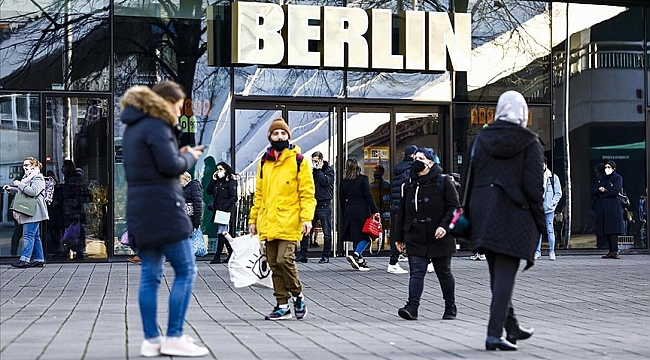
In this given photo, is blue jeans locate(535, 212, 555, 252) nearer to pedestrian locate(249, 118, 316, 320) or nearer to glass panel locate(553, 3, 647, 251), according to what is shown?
glass panel locate(553, 3, 647, 251)

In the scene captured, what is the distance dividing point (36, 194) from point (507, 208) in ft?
36.5

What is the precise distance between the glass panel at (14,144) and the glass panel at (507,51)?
772 cm

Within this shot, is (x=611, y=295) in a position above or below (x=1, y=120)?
below

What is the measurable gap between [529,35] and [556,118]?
168cm

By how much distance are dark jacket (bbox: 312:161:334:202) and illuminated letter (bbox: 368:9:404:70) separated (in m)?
2.33

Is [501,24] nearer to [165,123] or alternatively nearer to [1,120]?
[1,120]

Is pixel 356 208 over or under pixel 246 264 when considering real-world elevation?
over

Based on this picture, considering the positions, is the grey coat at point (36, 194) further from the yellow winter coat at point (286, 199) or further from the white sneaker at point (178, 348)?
the white sneaker at point (178, 348)

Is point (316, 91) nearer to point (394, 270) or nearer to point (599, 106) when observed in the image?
point (394, 270)

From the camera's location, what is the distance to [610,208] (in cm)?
2061

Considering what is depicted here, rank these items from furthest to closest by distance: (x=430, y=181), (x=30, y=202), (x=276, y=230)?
1. (x=30, y=202)
2. (x=430, y=181)
3. (x=276, y=230)

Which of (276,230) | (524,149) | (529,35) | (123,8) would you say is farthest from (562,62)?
(524,149)

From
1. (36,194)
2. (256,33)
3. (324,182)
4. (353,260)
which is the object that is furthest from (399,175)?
(36,194)

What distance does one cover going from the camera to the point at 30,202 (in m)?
17.4
